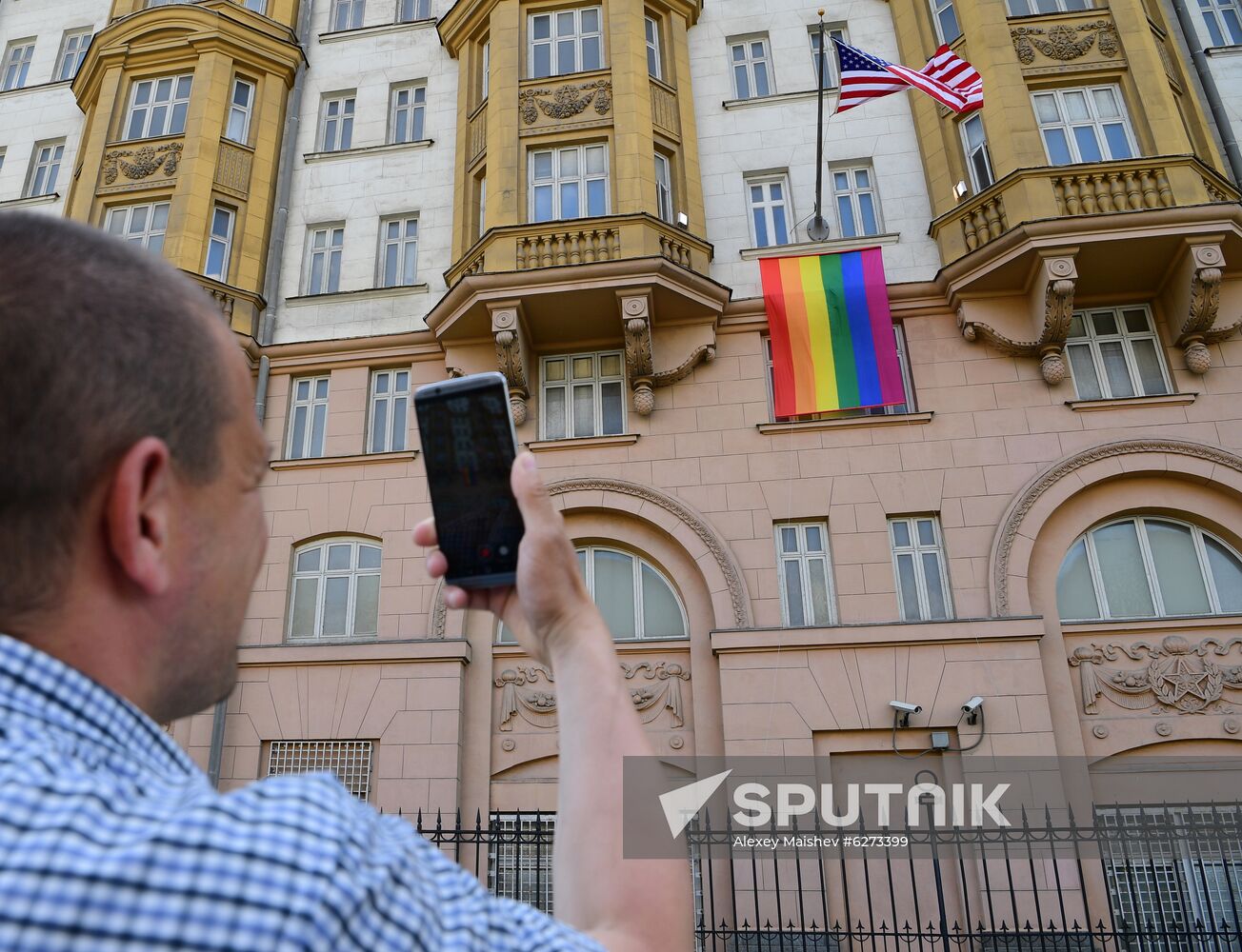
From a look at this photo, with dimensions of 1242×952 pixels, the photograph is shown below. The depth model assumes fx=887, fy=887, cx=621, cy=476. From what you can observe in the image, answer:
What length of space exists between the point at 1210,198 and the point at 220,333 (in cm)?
1677

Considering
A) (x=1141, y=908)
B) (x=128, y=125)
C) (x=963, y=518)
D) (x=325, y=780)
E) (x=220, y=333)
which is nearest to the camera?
(x=325, y=780)

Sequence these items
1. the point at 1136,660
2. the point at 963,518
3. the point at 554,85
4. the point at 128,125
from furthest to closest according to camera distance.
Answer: the point at 128,125 → the point at 554,85 → the point at 963,518 → the point at 1136,660

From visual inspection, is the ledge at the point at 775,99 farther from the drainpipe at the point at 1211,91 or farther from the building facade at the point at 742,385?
the drainpipe at the point at 1211,91

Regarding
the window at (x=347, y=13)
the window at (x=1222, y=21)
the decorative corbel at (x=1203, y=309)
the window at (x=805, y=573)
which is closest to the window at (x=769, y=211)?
the window at (x=805, y=573)

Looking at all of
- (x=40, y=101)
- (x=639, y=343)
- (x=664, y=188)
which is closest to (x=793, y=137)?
(x=664, y=188)

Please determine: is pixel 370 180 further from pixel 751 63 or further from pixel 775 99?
pixel 775 99

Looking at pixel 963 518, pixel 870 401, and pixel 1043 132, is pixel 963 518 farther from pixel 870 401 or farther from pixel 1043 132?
pixel 1043 132

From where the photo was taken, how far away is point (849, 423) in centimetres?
1412

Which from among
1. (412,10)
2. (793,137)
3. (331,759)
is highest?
(412,10)

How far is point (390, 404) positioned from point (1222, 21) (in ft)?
58.4

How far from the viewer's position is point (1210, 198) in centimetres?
1406

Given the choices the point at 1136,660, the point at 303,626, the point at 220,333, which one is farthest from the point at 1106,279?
the point at 220,333

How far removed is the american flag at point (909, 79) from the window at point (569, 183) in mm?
4591

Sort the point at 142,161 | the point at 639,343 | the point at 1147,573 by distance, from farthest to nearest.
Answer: the point at 142,161
the point at 639,343
the point at 1147,573
